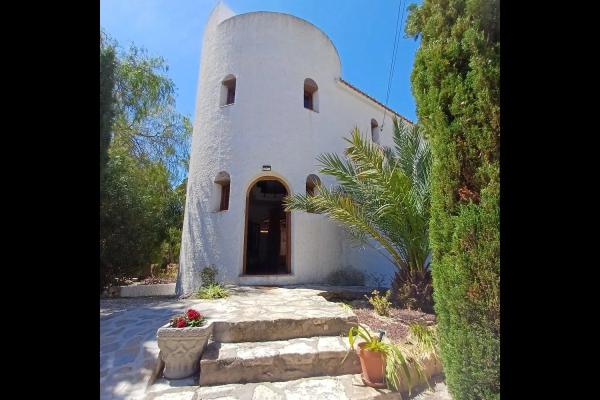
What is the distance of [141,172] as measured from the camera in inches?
493

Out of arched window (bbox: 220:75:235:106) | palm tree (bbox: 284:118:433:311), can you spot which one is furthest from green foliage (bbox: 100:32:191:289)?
palm tree (bbox: 284:118:433:311)

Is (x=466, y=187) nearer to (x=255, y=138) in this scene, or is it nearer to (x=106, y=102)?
(x=106, y=102)

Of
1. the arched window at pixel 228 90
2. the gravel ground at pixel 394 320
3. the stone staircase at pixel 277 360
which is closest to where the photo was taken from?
the stone staircase at pixel 277 360

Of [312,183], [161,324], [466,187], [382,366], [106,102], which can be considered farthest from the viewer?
[312,183]

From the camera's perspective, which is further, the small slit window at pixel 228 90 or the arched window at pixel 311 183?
the small slit window at pixel 228 90

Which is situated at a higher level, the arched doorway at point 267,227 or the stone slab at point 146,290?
the arched doorway at point 267,227

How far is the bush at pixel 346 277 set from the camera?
9312 millimetres

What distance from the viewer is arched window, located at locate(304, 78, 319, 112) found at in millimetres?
10555

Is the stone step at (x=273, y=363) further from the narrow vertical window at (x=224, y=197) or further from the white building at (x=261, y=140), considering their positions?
the narrow vertical window at (x=224, y=197)

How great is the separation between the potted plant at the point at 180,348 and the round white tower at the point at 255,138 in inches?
180

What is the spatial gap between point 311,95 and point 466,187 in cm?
920

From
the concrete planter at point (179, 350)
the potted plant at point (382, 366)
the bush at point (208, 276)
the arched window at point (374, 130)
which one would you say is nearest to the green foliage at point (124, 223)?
the bush at point (208, 276)

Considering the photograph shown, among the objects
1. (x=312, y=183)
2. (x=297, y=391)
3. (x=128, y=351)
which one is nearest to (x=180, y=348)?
(x=128, y=351)
